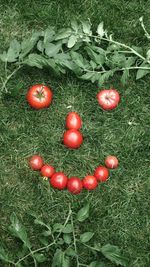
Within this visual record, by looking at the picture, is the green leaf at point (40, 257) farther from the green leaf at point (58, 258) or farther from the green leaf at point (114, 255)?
the green leaf at point (114, 255)

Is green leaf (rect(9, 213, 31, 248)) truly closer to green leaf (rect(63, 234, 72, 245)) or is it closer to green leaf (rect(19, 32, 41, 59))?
green leaf (rect(63, 234, 72, 245))

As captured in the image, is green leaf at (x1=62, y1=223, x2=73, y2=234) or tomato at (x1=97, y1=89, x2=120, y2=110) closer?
green leaf at (x1=62, y1=223, x2=73, y2=234)

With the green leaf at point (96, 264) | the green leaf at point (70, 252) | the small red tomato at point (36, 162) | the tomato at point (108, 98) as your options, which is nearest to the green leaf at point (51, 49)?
the tomato at point (108, 98)

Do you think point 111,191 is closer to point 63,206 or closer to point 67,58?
point 63,206

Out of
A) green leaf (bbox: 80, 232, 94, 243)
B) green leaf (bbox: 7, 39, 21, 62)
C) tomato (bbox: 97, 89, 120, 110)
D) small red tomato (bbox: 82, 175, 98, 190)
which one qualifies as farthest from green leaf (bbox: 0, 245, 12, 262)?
green leaf (bbox: 7, 39, 21, 62)

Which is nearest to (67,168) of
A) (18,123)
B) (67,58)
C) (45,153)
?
(45,153)

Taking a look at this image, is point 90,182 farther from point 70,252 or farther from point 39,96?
point 39,96
